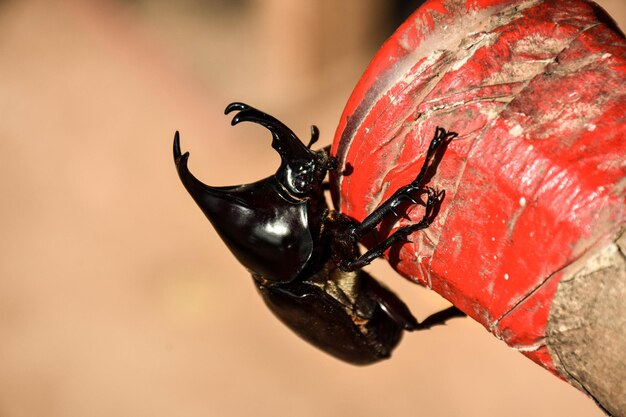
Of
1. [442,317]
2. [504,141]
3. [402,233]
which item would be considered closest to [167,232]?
[442,317]

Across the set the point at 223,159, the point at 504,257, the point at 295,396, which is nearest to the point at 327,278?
the point at 504,257

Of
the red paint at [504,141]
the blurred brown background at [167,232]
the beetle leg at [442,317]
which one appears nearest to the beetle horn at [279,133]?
the red paint at [504,141]

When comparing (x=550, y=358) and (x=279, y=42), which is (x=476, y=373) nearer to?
(x=550, y=358)

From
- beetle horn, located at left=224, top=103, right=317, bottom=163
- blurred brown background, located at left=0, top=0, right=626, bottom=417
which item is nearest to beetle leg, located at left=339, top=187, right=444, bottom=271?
beetle horn, located at left=224, top=103, right=317, bottom=163

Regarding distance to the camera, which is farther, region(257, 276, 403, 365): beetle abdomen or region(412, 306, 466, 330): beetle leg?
region(412, 306, 466, 330): beetle leg

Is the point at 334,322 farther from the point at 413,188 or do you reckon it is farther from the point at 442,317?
the point at 413,188

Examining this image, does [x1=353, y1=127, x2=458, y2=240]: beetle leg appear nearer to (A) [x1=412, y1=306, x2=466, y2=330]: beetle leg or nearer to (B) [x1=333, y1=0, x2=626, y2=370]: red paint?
(B) [x1=333, y1=0, x2=626, y2=370]: red paint
